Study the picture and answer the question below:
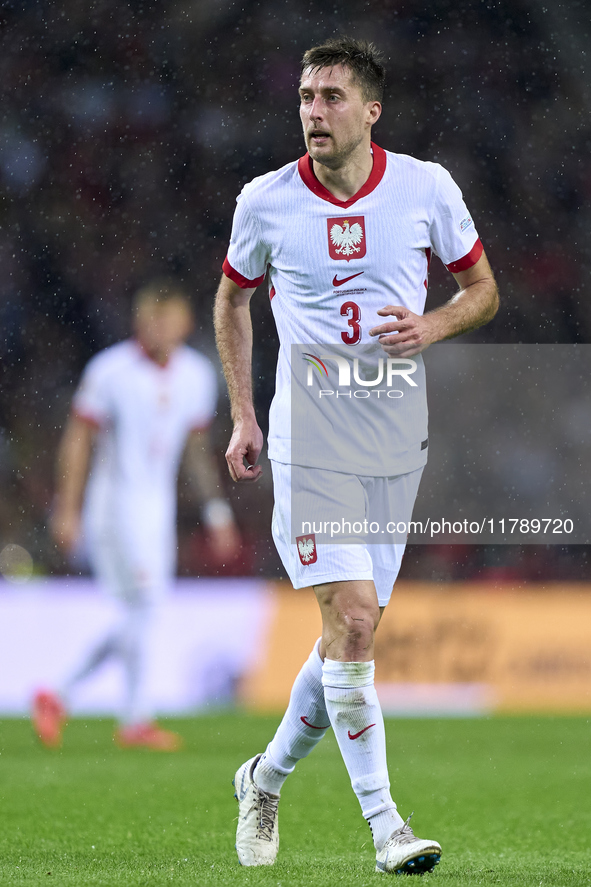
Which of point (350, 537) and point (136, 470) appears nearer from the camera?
point (350, 537)

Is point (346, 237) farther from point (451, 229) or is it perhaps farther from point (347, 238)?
point (451, 229)

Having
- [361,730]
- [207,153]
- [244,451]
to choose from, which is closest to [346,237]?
[244,451]

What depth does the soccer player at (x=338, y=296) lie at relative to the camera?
10.1 ft

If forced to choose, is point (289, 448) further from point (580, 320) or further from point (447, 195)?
point (580, 320)

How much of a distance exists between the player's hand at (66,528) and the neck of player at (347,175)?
3.65 meters

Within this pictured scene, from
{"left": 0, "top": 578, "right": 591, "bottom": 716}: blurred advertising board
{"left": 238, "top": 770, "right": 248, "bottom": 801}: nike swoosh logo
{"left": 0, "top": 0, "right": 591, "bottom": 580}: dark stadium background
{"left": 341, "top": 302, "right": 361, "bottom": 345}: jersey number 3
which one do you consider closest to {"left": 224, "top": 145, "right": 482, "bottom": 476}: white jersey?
{"left": 341, "top": 302, "right": 361, "bottom": 345}: jersey number 3

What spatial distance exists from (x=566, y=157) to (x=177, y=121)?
11.6 ft

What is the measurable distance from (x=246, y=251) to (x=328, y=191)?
0.28 m

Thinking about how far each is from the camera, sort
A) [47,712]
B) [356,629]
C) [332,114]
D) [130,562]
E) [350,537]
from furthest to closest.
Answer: [130,562] < [47,712] < [332,114] < [350,537] < [356,629]

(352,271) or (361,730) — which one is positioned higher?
(352,271)

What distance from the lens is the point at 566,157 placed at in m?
11.2

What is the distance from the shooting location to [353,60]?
3182 mm

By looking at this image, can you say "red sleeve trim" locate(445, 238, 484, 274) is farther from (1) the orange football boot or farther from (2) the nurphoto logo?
(1) the orange football boot

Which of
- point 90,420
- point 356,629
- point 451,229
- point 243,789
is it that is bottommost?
point 243,789
